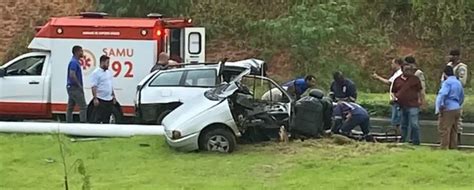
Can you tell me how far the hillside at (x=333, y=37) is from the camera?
30.6 metres

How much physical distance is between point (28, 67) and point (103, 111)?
2.45 meters

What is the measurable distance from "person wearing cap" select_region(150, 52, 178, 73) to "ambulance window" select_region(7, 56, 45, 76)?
241 cm

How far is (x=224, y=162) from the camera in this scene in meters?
15.4

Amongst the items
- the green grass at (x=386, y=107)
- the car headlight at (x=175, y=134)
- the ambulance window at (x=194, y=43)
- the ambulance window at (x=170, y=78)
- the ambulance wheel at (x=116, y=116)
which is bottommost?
the green grass at (x=386, y=107)

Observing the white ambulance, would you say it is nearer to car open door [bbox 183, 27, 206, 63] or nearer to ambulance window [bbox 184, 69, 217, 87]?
car open door [bbox 183, 27, 206, 63]

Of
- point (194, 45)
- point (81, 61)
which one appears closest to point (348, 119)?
point (194, 45)

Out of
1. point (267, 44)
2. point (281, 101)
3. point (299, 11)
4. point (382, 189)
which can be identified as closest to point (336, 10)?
point (299, 11)

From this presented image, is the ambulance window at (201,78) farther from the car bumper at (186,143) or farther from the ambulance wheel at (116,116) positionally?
the car bumper at (186,143)

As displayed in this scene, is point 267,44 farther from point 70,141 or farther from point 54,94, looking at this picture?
point 70,141

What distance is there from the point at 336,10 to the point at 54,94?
11.8 metres

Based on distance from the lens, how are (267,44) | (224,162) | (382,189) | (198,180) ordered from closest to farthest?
1. (382,189)
2. (198,180)
3. (224,162)
4. (267,44)

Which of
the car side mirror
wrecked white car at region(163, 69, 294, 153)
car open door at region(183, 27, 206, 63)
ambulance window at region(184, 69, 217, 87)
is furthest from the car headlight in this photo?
the car side mirror

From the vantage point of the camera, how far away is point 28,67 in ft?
68.7

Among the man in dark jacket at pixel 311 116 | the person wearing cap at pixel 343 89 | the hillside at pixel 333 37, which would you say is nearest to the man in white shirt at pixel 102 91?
the man in dark jacket at pixel 311 116
